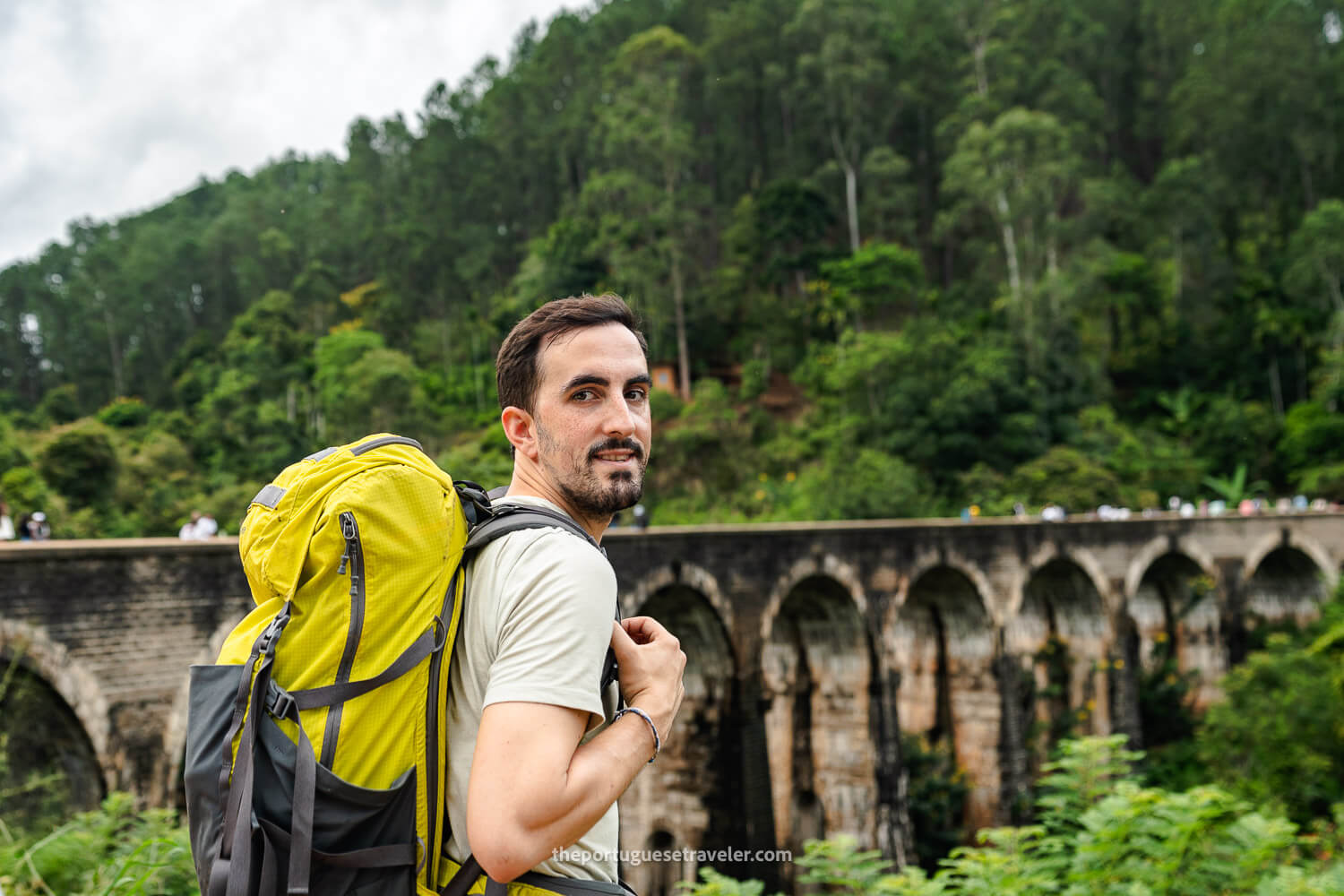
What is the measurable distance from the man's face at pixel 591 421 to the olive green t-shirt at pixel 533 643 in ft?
0.55

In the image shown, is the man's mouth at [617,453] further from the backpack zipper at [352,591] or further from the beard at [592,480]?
the backpack zipper at [352,591]

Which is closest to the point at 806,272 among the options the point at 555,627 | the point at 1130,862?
the point at 1130,862

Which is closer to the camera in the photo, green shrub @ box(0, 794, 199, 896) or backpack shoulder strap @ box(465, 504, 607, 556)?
backpack shoulder strap @ box(465, 504, 607, 556)

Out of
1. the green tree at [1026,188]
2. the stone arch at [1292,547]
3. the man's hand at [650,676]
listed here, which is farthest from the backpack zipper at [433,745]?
the green tree at [1026,188]

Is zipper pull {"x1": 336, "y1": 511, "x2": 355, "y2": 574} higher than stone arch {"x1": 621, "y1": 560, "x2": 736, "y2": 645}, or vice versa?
zipper pull {"x1": 336, "y1": 511, "x2": 355, "y2": 574}

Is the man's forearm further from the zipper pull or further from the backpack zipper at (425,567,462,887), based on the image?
the zipper pull

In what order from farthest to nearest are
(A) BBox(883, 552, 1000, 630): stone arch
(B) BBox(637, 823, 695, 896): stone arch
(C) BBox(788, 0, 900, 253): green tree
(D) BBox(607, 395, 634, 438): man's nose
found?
(C) BBox(788, 0, 900, 253): green tree, (A) BBox(883, 552, 1000, 630): stone arch, (B) BBox(637, 823, 695, 896): stone arch, (D) BBox(607, 395, 634, 438): man's nose

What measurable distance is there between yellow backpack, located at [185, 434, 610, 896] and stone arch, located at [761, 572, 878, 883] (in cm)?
1240

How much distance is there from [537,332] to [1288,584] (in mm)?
25723

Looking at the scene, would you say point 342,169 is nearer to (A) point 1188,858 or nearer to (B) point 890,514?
(B) point 890,514

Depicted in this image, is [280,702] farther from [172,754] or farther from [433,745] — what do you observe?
[172,754]

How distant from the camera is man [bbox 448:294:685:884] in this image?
1.23m

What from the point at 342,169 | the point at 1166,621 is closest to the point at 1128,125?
the point at 1166,621

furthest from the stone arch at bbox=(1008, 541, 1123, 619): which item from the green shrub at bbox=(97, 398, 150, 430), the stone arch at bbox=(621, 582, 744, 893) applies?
the green shrub at bbox=(97, 398, 150, 430)
